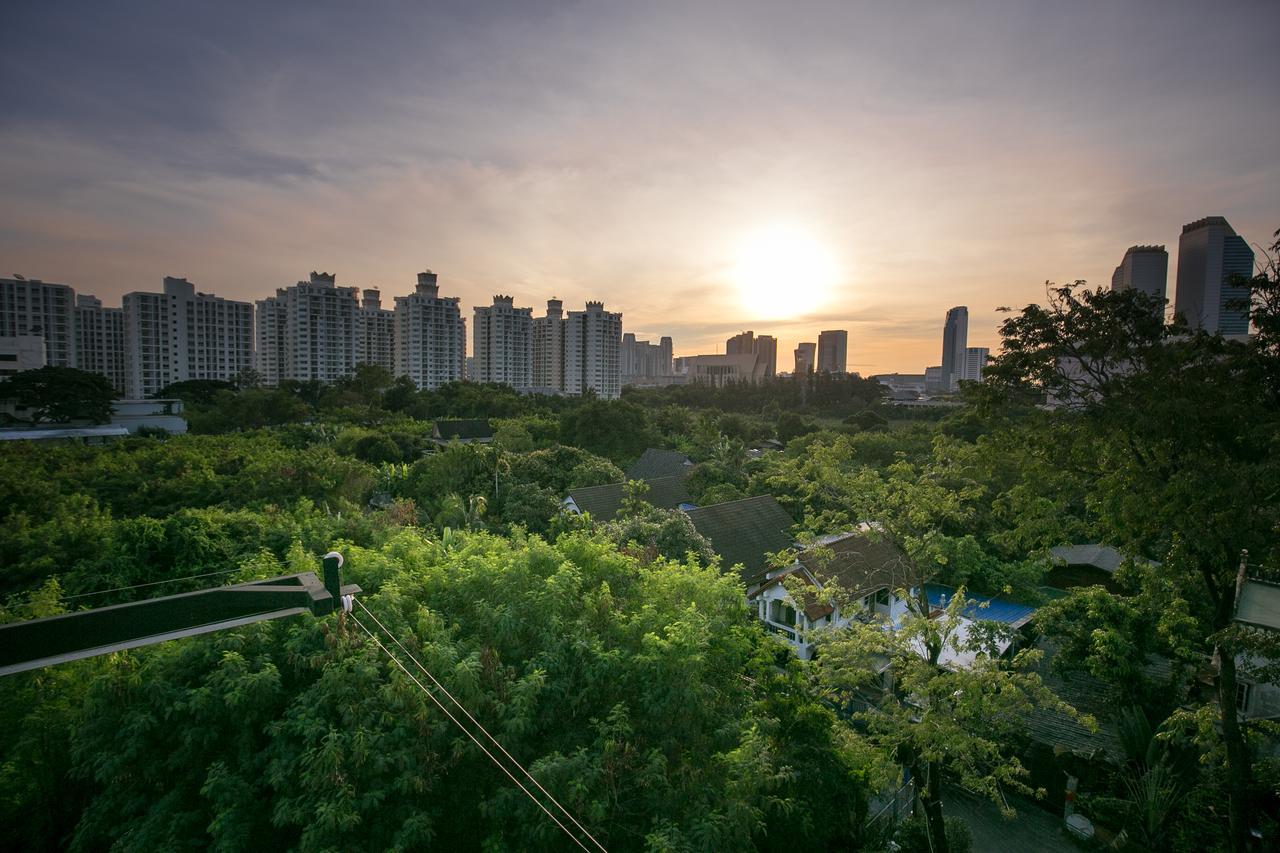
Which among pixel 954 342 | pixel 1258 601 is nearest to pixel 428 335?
pixel 1258 601

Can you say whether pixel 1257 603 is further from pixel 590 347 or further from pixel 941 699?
pixel 590 347

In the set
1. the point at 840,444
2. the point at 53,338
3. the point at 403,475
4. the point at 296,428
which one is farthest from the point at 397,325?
the point at 840,444

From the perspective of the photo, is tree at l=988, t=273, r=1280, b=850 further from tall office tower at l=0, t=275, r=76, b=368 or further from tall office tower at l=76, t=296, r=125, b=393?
tall office tower at l=76, t=296, r=125, b=393

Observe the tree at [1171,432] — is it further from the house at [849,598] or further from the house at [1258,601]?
the house at [849,598]

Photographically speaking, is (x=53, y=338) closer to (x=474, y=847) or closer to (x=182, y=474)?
(x=182, y=474)

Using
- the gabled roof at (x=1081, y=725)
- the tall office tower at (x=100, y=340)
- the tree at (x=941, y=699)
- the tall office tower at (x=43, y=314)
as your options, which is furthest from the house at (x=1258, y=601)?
the tall office tower at (x=100, y=340)
